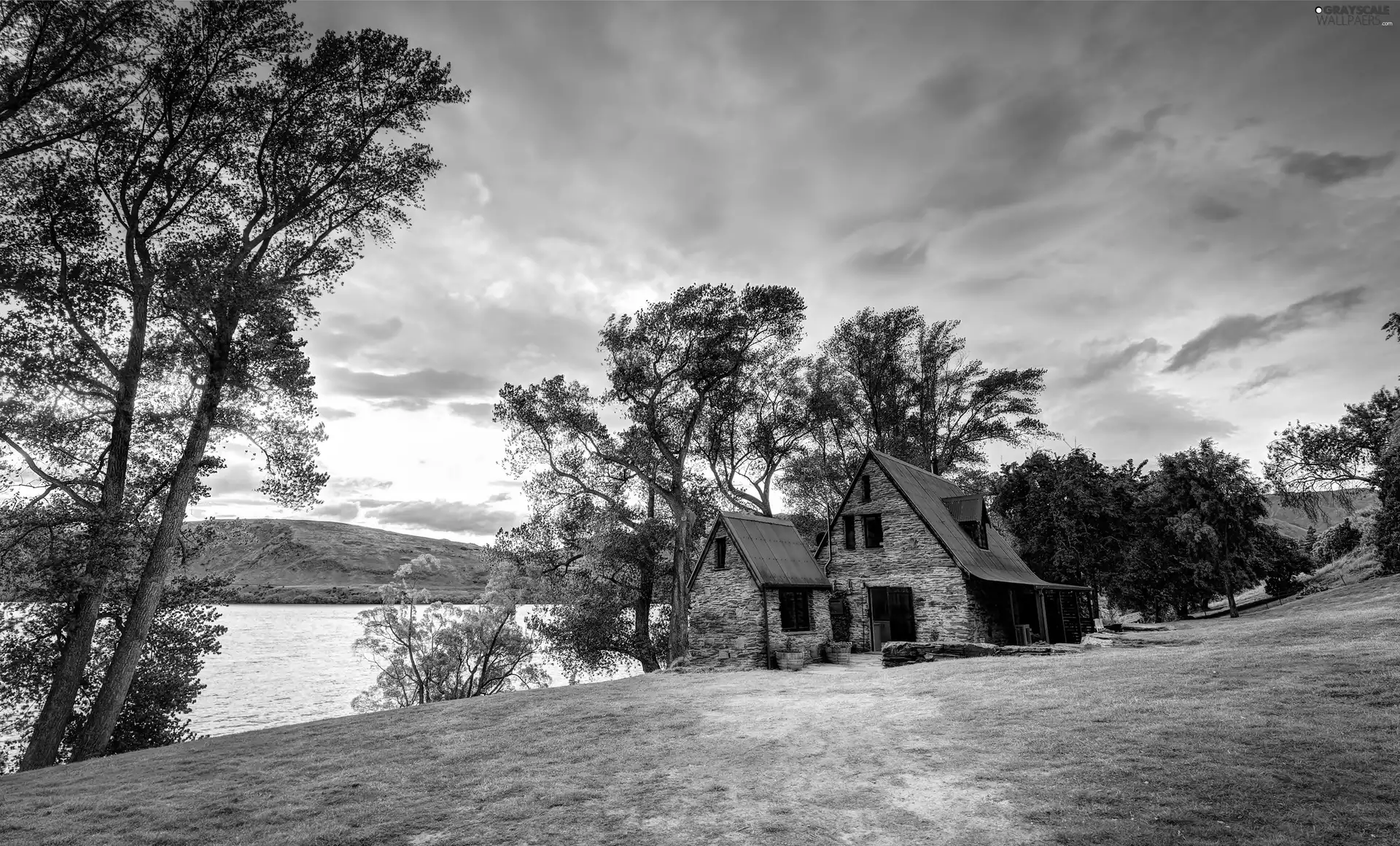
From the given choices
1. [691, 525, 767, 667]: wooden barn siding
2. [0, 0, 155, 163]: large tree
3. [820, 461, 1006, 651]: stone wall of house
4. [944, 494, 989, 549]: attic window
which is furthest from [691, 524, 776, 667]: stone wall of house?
[0, 0, 155, 163]: large tree

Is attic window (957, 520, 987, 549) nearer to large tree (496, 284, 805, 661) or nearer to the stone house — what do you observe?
the stone house

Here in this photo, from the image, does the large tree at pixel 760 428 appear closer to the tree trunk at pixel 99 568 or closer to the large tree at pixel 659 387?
the large tree at pixel 659 387

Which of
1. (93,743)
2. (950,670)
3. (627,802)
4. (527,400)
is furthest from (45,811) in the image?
(527,400)

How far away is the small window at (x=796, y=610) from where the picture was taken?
2455 cm

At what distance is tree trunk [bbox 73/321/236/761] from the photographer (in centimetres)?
1342

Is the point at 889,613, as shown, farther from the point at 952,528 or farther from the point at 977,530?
the point at 977,530

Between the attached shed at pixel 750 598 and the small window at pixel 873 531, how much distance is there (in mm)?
2542

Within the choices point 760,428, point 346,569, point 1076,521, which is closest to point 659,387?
point 760,428

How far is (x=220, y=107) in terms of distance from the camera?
1489cm

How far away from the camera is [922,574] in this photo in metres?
25.3

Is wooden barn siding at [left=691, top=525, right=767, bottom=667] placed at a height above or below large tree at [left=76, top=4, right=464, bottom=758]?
below

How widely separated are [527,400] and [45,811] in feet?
→ 73.0

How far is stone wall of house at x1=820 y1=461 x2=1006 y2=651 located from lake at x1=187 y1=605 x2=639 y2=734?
18.6m

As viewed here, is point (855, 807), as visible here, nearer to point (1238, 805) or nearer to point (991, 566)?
point (1238, 805)
